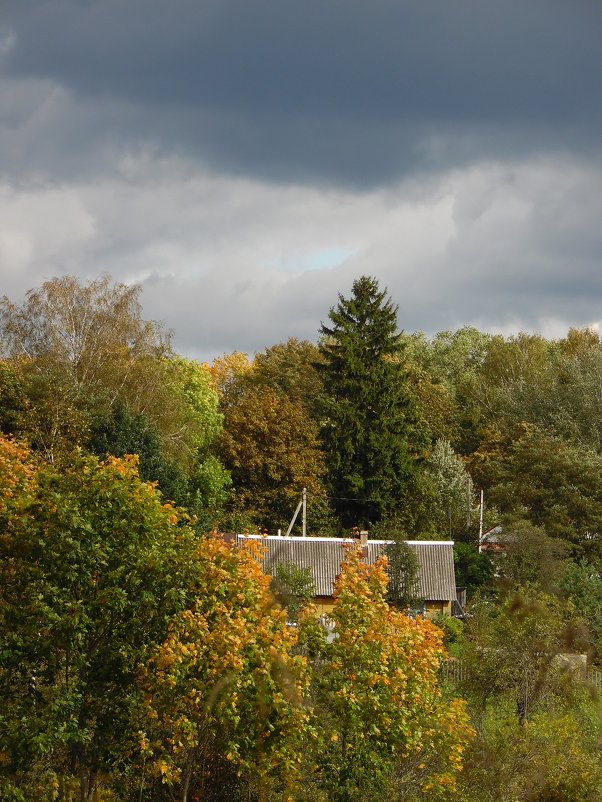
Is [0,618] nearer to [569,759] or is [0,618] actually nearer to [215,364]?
[569,759]

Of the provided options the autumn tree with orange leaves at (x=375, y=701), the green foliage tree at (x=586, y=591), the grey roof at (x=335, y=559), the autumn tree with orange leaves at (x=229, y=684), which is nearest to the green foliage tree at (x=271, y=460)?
the grey roof at (x=335, y=559)

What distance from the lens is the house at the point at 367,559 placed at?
4253cm

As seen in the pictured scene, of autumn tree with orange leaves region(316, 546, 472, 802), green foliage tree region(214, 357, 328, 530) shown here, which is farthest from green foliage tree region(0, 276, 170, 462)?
autumn tree with orange leaves region(316, 546, 472, 802)

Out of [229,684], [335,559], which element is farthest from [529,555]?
[229,684]

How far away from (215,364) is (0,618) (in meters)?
61.5

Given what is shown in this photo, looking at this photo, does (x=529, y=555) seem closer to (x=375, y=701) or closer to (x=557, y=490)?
(x=557, y=490)

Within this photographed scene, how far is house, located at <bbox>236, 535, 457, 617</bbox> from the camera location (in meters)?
42.5

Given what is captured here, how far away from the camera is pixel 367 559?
146 ft

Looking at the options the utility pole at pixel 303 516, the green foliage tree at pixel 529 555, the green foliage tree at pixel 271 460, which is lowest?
the green foliage tree at pixel 529 555

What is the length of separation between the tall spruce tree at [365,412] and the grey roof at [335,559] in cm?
900

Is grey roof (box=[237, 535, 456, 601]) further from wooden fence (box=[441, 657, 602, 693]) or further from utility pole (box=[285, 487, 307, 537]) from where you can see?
wooden fence (box=[441, 657, 602, 693])

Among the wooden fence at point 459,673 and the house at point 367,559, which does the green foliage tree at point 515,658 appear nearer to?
the wooden fence at point 459,673

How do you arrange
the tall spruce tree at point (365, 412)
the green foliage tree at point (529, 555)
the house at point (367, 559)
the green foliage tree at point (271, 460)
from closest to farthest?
the green foliage tree at point (529, 555), the house at point (367, 559), the green foliage tree at point (271, 460), the tall spruce tree at point (365, 412)

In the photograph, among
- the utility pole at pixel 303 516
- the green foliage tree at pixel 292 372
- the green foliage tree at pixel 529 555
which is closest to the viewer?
the green foliage tree at pixel 529 555
